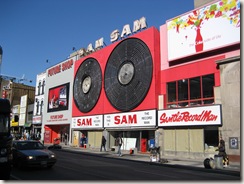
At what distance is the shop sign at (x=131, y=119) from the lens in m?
25.2

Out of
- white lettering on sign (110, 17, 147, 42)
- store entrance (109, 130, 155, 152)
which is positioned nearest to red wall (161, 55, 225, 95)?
store entrance (109, 130, 155, 152)

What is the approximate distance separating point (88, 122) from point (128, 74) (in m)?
9.32

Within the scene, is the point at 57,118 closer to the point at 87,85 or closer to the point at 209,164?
the point at 87,85

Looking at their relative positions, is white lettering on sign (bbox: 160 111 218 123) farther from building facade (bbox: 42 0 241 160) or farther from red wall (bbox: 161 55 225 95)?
red wall (bbox: 161 55 225 95)

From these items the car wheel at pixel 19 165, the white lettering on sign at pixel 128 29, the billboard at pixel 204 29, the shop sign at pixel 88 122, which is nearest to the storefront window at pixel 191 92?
the billboard at pixel 204 29

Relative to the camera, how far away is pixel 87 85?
36094mm

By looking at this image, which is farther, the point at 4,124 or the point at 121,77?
the point at 121,77

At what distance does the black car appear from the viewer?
1290 cm

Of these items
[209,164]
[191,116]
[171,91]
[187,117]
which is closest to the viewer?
[209,164]

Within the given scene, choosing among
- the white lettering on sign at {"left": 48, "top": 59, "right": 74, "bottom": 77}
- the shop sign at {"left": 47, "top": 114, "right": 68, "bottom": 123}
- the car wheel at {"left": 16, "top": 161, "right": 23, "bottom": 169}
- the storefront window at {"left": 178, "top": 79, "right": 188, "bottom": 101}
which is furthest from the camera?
the white lettering on sign at {"left": 48, "top": 59, "right": 74, "bottom": 77}

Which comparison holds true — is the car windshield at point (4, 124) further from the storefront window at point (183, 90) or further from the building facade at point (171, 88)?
the storefront window at point (183, 90)

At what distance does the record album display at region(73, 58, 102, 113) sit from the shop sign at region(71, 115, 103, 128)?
116cm

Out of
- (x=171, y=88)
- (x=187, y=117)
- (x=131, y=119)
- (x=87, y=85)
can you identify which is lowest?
(x=131, y=119)

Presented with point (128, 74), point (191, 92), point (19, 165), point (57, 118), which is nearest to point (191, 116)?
point (191, 92)
